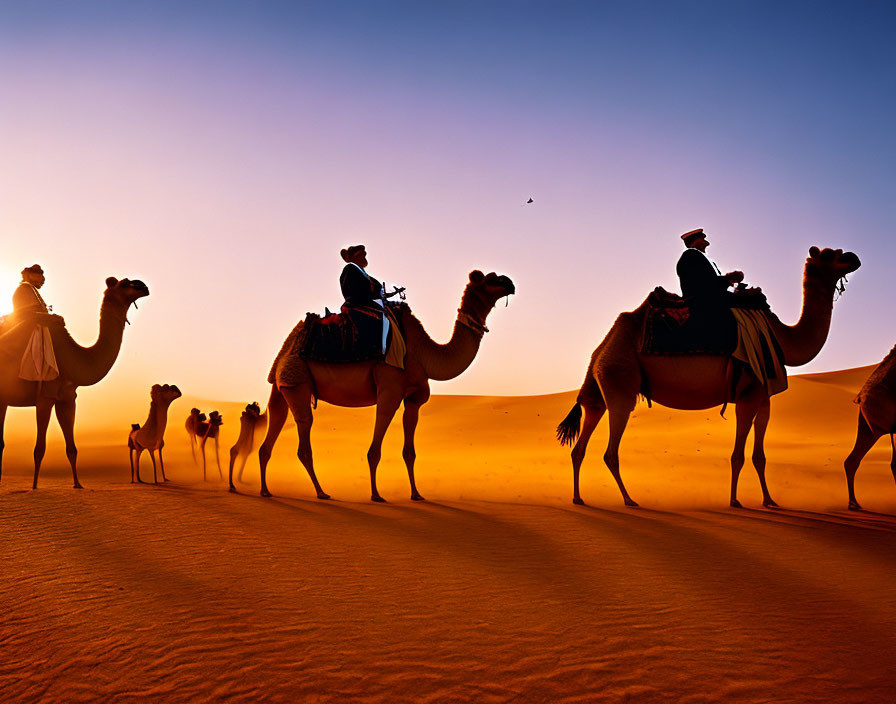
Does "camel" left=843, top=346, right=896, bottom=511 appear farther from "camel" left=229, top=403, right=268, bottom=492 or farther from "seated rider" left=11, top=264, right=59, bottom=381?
"seated rider" left=11, top=264, right=59, bottom=381

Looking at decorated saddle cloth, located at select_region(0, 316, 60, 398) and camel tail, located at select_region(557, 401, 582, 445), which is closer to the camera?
decorated saddle cloth, located at select_region(0, 316, 60, 398)

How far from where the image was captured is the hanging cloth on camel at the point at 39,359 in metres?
10.7

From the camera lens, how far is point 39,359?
10.7m

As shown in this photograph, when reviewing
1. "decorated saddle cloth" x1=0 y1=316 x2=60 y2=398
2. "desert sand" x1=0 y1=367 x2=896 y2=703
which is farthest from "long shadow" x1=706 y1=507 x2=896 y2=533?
"decorated saddle cloth" x1=0 y1=316 x2=60 y2=398

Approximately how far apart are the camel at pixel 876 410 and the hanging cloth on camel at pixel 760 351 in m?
1.13

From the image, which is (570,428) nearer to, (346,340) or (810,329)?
(346,340)

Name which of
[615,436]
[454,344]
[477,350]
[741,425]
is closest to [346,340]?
[454,344]

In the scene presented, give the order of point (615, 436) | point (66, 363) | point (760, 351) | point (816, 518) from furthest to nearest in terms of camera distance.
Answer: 1. point (66, 363)
2. point (760, 351)
3. point (615, 436)
4. point (816, 518)

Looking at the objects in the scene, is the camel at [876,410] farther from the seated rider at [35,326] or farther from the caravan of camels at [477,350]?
the seated rider at [35,326]

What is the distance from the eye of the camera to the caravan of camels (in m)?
9.93

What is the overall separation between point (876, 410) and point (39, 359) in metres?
12.4

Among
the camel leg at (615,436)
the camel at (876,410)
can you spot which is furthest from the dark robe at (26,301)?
the camel at (876,410)

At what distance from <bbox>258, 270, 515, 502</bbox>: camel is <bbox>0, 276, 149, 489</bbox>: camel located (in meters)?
2.81

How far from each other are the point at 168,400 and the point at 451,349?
22.1 feet
